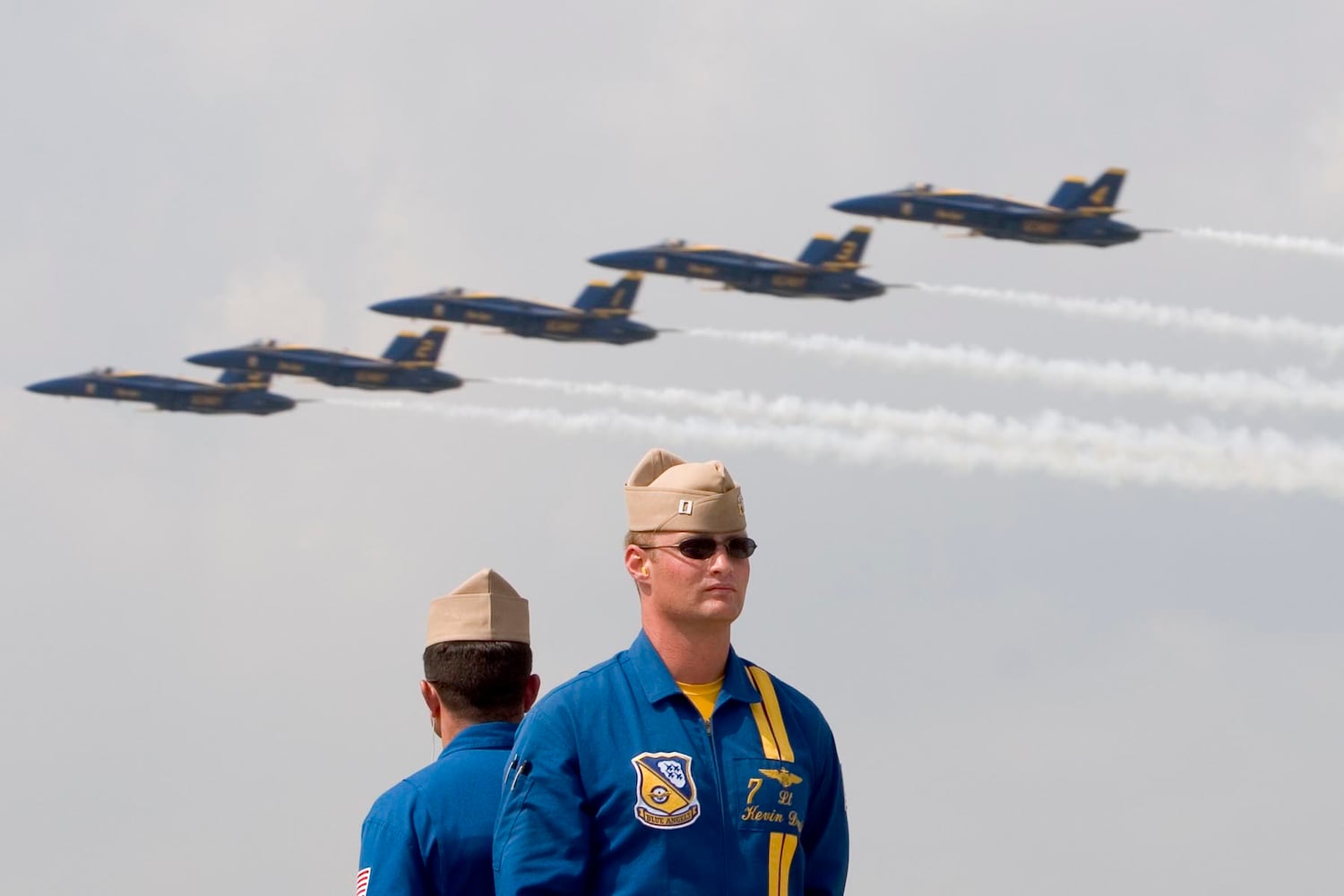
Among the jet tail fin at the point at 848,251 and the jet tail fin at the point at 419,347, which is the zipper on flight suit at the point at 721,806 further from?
the jet tail fin at the point at 419,347

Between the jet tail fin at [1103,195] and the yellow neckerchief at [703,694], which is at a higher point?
the jet tail fin at [1103,195]

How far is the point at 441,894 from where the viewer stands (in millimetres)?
9609

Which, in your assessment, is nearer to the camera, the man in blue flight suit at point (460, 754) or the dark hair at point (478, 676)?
the man in blue flight suit at point (460, 754)

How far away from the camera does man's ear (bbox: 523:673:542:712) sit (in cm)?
1014

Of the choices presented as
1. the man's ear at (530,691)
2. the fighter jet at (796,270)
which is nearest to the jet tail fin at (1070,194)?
the fighter jet at (796,270)

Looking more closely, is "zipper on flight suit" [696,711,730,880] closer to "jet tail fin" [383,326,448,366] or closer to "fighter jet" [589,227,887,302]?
"fighter jet" [589,227,887,302]

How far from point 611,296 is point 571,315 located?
288 cm

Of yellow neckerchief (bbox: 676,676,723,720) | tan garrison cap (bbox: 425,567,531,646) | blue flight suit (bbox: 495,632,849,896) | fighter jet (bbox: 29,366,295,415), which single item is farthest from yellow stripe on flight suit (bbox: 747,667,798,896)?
fighter jet (bbox: 29,366,295,415)

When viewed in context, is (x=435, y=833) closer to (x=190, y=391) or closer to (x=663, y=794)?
(x=663, y=794)

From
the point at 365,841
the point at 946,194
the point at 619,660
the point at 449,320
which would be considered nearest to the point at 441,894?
the point at 365,841

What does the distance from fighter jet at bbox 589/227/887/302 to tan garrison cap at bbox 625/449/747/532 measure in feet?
Answer: 282

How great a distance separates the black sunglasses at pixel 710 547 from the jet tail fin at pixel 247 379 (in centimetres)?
10405

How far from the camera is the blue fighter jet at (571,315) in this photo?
101 metres

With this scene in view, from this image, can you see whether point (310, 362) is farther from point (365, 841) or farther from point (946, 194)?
point (365, 841)
